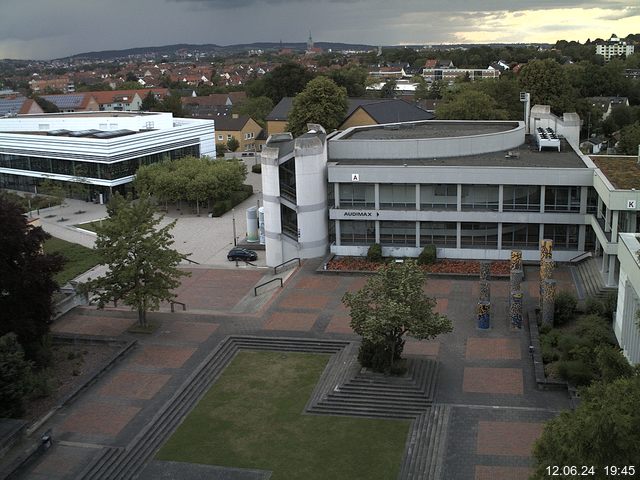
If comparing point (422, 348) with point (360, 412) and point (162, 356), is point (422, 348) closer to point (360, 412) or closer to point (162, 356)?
point (360, 412)

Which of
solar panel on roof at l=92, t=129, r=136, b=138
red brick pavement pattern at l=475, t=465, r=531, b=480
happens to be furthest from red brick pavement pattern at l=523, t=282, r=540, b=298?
solar panel on roof at l=92, t=129, r=136, b=138

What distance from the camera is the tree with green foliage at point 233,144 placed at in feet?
315

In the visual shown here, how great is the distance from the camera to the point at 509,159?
45.2m

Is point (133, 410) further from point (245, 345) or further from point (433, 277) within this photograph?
point (433, 277)

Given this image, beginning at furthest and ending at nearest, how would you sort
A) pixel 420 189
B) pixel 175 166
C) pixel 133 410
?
pixel 175 166 → pixel 420 189 → pixel 133 410

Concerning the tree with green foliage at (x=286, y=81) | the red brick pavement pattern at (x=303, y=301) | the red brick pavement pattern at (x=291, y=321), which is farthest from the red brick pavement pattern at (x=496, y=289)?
the tree with green foliage at (x=286, y=81)

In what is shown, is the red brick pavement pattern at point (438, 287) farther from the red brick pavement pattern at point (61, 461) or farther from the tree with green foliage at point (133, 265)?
the red brick pavement pattern at point (61, 461)

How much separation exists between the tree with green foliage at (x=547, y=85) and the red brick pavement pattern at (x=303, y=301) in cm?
5585

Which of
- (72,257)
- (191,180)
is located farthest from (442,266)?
(191,180)

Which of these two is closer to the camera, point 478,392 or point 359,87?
point 478,392

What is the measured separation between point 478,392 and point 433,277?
13472 millimetres

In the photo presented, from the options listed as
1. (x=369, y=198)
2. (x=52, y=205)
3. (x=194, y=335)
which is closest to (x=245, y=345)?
(x=194, y=335)

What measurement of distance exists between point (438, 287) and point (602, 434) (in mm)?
24851

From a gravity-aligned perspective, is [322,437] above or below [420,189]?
below
